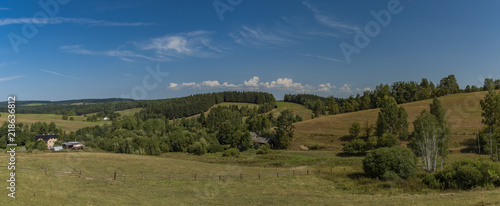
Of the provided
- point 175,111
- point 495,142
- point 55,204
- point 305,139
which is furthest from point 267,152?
point 175,111

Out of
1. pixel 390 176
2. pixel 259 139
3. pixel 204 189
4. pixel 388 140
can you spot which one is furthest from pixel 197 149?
pixel 390 176

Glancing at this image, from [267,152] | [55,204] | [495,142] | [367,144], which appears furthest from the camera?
[267,152]

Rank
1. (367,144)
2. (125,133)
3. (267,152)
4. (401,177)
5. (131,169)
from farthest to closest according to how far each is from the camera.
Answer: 1. (125,133)
2. (267,152)
3. (367,144)
4. (131,169)
5. (401,177)

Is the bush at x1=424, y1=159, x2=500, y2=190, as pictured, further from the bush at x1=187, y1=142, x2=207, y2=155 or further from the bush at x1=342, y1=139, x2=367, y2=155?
the bush at x1=187, y1=142, x2=207, y2=155

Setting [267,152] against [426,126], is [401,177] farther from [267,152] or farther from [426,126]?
[267,152]

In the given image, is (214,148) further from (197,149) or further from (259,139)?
(259,139)

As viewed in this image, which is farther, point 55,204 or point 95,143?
point 95,143

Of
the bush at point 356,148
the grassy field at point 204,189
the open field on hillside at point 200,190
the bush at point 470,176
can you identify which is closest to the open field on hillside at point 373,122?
the bush at point 356,148

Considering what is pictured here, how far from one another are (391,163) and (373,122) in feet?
191

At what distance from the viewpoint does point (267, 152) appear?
254 feet

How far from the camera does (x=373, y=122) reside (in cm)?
8825

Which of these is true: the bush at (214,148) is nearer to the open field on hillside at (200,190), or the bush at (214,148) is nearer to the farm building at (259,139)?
the farm building at (259,139)

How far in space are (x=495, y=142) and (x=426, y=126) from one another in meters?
19.8

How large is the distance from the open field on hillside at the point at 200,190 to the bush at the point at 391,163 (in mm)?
2497
